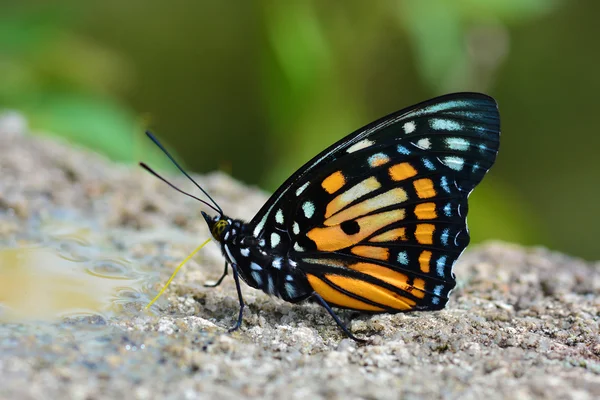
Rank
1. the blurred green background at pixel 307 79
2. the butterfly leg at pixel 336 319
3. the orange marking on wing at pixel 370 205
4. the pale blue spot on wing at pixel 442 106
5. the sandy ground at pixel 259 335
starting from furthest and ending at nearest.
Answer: the blurred green background at pixel 307 79 < the orange marking on wing at pixel 370 205 < the pale blue spot on wing at pixel 442 106 < the butterfly leg at pixel 336 319 < the sandy ground at pixel 259 335

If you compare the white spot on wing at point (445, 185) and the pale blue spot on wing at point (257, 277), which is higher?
the white spot on wing at point (445, 185)

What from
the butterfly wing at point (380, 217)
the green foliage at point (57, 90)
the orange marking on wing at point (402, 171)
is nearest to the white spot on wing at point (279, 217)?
the butterfly wing at point (380, 217)

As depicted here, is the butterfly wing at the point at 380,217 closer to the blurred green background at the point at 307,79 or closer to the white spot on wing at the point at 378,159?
the white spot on wing at the point at 378,159

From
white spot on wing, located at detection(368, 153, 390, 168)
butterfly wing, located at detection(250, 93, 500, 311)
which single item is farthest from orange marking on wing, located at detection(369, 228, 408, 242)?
white spot on wing, located at detection(368, 153, 390, 168)

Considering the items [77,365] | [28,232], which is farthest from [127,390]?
[28,232]

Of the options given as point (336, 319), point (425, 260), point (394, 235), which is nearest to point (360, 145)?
point (394, 235)

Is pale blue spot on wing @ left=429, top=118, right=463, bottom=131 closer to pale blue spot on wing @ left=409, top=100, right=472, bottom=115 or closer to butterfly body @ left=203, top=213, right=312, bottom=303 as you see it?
pale blue spot on wing @ left=409, top=100, right=472, bottom=115

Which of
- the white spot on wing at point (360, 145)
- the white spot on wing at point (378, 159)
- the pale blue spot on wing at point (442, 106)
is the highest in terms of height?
the pale blue spot on wing at point (442, 106)

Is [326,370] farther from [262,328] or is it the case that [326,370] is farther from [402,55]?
[402,55]
